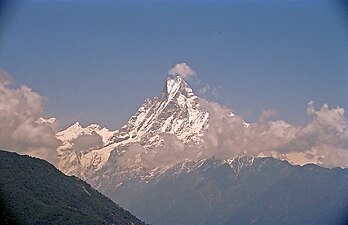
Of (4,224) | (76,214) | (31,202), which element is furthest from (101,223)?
(4,224)

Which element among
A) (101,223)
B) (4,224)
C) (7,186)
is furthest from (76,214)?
(4,224)

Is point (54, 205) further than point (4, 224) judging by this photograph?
Yes

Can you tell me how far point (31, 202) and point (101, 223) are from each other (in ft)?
71.5

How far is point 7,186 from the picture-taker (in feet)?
648

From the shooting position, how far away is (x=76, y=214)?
639ft

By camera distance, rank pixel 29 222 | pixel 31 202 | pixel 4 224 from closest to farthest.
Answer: pixel 4 224, pixel 29 222, pixel 31 202

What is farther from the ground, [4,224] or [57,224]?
[57,224]

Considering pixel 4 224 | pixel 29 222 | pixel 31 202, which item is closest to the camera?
pixel 4 224

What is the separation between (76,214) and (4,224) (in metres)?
111

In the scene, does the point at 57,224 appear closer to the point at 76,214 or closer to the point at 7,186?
the point at 76,214

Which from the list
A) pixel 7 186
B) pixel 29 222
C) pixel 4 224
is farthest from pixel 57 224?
pixel 4 224

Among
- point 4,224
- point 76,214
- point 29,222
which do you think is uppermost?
point 76,214

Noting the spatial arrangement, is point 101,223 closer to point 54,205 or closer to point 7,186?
point 54,205

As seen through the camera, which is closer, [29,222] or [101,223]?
[29,222]
